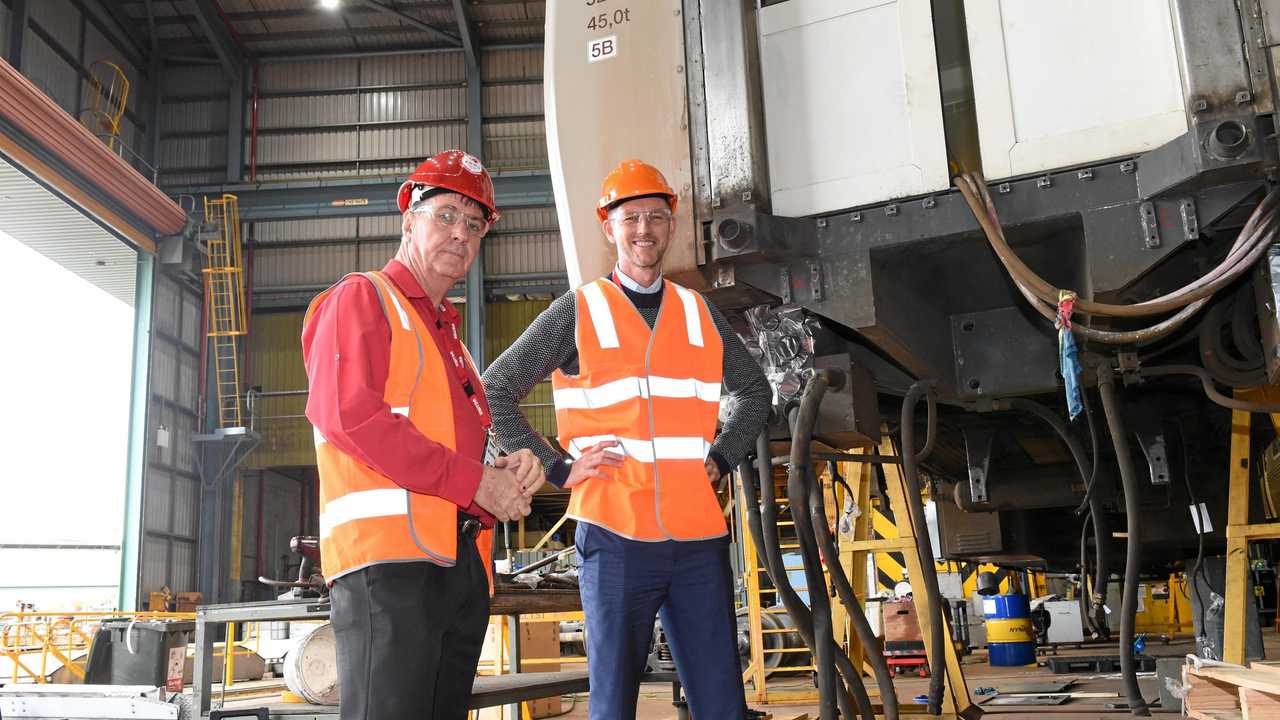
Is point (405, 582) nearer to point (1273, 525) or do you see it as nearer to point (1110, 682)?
point (1273, 525)

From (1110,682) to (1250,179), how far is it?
5.56 meters

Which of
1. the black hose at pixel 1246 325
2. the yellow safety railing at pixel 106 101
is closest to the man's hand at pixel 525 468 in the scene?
the black hose at pixel 1246 325

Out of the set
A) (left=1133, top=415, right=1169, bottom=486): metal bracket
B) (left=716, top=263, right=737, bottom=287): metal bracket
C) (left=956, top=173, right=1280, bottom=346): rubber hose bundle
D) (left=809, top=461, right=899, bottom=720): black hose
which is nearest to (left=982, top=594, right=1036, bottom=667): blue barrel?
(left=1133, top=415, right=1169, bottom=486): metal bracket

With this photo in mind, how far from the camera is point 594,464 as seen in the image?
7.91 feet

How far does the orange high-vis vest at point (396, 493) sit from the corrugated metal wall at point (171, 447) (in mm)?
15608

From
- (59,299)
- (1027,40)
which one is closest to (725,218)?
A: (1027,40)

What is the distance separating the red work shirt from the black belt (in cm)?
3

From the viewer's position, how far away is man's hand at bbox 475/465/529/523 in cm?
213

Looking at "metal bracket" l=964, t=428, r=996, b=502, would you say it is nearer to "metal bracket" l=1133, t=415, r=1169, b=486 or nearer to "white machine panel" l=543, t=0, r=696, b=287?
"metal bracket" l=1133, t=415, r=1169, b=486

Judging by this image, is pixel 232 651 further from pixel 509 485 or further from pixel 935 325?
pixel 509 485

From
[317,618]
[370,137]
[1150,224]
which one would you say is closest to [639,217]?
[1150,224]

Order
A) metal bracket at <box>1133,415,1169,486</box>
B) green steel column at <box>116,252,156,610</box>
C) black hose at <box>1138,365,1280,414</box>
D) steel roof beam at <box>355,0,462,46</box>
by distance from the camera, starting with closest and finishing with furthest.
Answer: black hose at <box>1138,365,1280,414</box> → metal bracket at <box>1133,415,1169,486</box> → green steel column at <box>116,252,156,610</box> → steel roof beam at <box>355,0,462,46</box>

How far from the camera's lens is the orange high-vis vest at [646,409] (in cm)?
240

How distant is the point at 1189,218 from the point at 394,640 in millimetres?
2247
